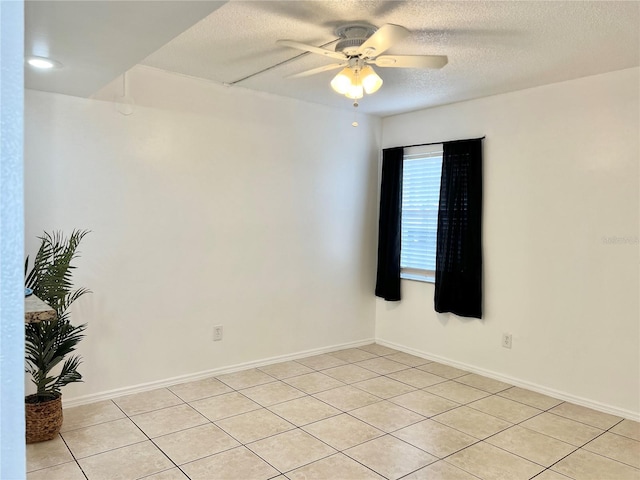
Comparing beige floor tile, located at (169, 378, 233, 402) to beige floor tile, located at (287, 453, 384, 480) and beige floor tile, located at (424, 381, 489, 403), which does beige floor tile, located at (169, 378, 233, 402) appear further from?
beige floor tile, located at (424, 381, 489, 403)

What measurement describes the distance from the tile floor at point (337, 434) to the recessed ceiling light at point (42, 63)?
2.16 m

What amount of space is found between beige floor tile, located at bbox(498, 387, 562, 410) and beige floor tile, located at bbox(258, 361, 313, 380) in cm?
169

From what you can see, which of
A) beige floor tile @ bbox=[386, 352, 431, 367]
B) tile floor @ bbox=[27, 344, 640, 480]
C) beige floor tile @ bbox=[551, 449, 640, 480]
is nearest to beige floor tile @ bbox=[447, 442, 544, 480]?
tile floor @ bbox=[27, 344, 640, 480]

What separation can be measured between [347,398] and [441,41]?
103 inches

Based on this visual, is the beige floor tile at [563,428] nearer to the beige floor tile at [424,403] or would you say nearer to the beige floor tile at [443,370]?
the beige floor tile at [424,403]

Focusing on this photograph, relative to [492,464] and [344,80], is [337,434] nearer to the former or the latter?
[492,464]

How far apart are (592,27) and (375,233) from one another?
2.95 meters

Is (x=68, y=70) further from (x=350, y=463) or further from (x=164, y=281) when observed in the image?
(x=350, y=463)

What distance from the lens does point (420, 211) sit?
4.86 meters

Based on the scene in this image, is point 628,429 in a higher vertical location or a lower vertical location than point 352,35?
lower

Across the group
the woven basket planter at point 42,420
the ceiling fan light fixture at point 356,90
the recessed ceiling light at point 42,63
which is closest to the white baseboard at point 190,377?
the woven basket planter at point 42,420

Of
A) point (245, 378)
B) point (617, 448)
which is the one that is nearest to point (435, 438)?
point (617, 448)

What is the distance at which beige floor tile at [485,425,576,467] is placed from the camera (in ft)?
9.36

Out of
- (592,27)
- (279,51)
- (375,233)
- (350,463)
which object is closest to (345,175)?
(375,233)
